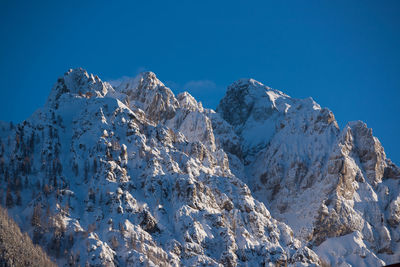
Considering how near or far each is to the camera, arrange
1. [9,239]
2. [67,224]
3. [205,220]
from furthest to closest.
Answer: [205,220]
[67,224]
[9,239]

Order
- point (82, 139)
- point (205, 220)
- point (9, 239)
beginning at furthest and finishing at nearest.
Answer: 1. point (82, 139)
2. point (205, 220)
3. point (9, 239)

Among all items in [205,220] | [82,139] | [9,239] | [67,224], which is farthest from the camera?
[82,139]

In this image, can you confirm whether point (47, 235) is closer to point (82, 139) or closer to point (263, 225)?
point (82, 139)

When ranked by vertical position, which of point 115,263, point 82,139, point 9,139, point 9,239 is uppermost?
point 82,139

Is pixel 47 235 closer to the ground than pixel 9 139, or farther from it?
closer to the ground

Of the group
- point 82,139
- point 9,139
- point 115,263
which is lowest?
point 115,263

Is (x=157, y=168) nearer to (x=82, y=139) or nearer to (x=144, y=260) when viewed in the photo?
(x=82, y=139)

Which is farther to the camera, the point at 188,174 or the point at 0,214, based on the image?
the point at 188,174

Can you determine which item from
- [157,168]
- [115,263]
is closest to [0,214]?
[115,263]

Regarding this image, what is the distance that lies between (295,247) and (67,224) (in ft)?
207

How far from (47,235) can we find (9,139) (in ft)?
131

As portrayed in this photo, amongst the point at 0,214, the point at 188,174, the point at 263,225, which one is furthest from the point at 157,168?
the point at 0,214

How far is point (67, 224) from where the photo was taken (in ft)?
547

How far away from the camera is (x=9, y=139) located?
192 metres
